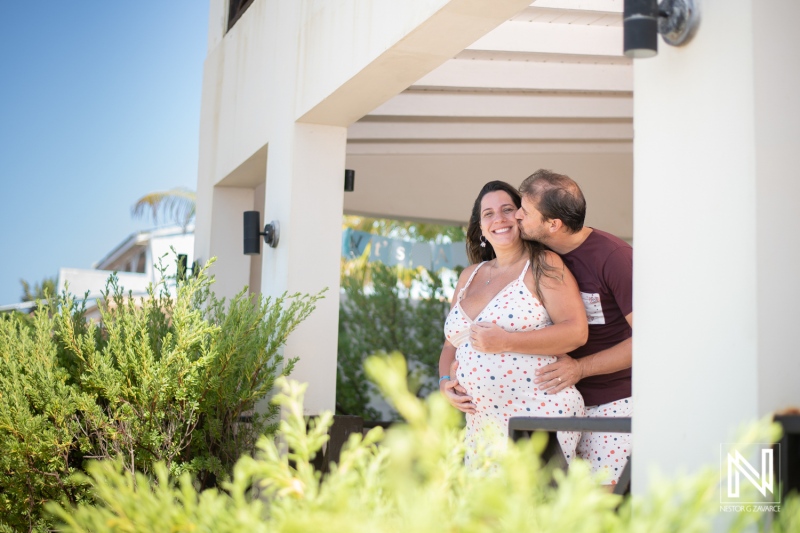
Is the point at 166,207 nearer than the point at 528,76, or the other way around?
the point at 528,76

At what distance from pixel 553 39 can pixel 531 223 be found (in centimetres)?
232

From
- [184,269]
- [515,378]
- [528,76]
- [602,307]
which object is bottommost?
[515,378]

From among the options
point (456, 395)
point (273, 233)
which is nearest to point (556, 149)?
point (273, 233)

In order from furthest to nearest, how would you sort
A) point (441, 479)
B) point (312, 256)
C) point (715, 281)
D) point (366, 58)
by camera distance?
point (312, 256) < point (366, 58) < point (715, 281) < point (441, 479)

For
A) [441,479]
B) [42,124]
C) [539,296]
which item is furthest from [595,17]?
[42,124]

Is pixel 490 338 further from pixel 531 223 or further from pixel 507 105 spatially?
pixel 507 105

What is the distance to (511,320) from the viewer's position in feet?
10.1

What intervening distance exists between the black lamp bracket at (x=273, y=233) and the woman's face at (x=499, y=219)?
1.59m

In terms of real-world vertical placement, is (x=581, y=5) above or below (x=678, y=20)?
above

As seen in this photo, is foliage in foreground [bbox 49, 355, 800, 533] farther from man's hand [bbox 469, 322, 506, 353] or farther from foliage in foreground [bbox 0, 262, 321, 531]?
foliage in foreground [bbox 0, 262, 321, 531]

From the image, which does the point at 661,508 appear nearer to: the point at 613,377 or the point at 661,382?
the point at 661,382

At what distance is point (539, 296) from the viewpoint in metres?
3.14

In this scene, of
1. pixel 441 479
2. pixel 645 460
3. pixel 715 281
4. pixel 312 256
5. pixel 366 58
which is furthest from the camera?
pixel 312 256

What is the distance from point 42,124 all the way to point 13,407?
60.8 meters
